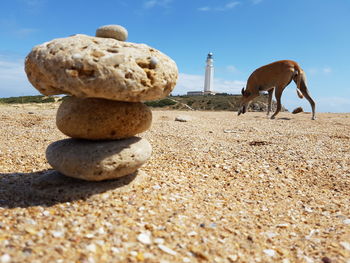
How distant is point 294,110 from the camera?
18.3 meters

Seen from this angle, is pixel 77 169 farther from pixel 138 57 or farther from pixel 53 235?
pixel 138 57

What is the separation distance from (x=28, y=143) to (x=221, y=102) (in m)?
40.3

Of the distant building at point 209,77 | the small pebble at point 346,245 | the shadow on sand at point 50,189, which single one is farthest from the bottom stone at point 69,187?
the distant building at point 209,77

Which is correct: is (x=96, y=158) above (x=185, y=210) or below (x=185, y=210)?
above

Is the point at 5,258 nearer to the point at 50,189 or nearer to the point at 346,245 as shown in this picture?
the point at 50,189

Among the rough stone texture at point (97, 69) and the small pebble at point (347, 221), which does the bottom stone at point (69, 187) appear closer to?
the rough stone texture at point (97, 69)

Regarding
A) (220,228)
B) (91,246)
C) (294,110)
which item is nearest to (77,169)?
(91,246)

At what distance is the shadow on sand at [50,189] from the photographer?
3.55 m

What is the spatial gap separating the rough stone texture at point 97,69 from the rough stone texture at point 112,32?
0.27 meters

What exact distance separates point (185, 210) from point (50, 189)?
1.99 meters

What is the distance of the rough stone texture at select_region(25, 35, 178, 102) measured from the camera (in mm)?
3184

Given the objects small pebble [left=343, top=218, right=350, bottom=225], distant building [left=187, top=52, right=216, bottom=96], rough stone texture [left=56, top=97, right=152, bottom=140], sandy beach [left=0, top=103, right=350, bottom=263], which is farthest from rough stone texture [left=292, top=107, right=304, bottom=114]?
distant building [left=187, top=52, right=216, bottom=96]

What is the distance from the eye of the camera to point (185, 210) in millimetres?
3426

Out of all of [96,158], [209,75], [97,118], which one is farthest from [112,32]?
[209,75]
